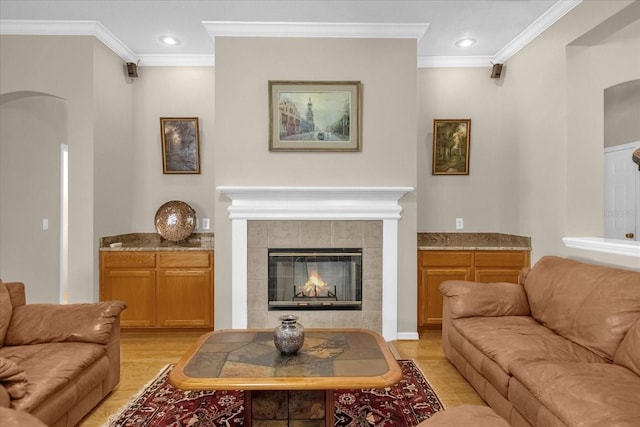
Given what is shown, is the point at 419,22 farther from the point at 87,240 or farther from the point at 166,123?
the point at 87,240

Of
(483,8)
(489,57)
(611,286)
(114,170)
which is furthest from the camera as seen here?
(489,57)

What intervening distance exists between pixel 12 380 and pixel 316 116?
2.94 metres

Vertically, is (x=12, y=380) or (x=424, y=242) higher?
(x=424, y=242)

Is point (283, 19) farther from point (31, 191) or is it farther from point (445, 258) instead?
point (31, 191)

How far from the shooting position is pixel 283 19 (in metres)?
3.48

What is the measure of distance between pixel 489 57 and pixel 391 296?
9.45 ft

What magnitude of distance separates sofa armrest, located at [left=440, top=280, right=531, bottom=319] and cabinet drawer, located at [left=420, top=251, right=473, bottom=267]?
89cm

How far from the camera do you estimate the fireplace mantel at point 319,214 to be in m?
3.59

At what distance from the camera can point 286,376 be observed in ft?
5.98

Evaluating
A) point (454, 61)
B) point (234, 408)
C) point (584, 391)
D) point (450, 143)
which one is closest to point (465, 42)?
point (454, 61)

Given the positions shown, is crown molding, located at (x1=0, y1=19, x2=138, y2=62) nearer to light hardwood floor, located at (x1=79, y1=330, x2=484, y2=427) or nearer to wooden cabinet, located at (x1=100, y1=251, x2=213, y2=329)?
wooden cabinet, located at (x1=100, y1=251, x2=213, y2=329)

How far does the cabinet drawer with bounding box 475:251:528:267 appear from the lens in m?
3.82

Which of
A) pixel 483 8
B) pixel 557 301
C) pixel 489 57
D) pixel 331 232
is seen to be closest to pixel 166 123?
pixel 331 232

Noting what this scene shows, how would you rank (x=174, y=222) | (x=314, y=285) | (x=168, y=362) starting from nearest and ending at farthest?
(x=168, y=362), (x=314, y=285), (x=174, y=222)
